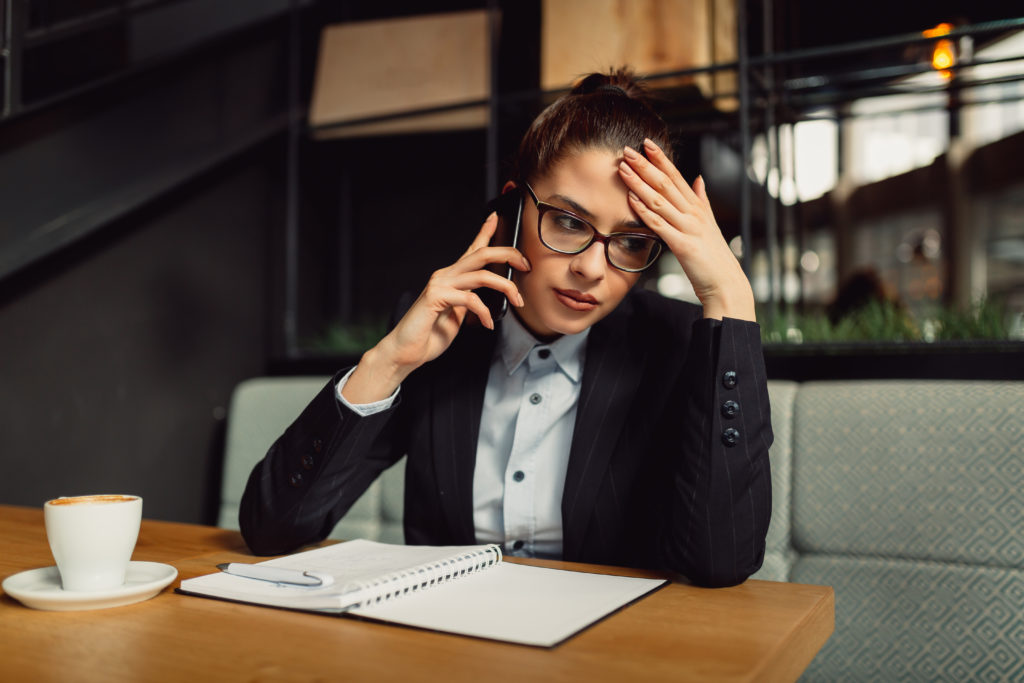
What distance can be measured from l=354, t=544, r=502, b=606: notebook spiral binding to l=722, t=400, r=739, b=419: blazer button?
357 mm

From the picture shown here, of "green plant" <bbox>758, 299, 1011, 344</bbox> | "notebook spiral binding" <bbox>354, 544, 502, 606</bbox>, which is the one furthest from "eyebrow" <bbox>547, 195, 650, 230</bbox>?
"green plant" <bbox>758, 299, 1011, 344</bbox>

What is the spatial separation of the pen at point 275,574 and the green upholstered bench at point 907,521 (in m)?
1.09

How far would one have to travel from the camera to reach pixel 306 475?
3.74 ft

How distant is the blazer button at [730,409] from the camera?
1018 mm

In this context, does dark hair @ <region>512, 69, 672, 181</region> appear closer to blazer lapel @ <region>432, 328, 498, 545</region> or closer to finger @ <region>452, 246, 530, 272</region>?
finger @ <region>452, 246, 530, 272</region>

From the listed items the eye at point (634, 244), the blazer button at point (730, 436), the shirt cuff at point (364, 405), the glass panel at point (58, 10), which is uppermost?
the glass panel at point (58, 10)

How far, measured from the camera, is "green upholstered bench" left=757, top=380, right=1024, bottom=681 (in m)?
1.35

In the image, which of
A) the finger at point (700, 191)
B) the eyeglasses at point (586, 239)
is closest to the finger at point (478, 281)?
the eyeglasses at point (586, 239)

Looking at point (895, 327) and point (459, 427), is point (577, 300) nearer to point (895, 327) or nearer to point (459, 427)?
point (459, 427)

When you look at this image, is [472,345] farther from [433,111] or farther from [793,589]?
[433,111]

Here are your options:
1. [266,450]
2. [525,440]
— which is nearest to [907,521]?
[525,440]

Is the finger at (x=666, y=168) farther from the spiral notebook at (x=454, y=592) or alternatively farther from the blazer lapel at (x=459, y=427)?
the spiral notebook at (x=454, y=592)

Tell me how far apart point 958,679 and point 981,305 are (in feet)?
3.08

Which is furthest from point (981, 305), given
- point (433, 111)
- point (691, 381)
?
point (433, 111)
